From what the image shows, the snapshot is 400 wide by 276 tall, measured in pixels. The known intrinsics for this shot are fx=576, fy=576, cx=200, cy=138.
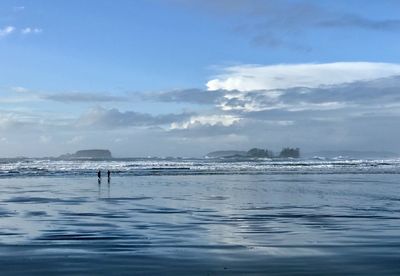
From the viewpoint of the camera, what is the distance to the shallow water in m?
12.8

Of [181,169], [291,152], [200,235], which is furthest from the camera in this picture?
[291,152]

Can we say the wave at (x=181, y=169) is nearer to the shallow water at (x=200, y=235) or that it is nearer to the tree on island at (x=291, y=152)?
the shallow water at (x=200, y=235)

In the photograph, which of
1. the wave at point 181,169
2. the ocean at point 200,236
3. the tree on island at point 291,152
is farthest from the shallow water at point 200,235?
the tree on island at point 291,152

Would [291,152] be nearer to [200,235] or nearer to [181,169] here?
[181,169]

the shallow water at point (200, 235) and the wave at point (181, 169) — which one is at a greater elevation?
the wave at point (181, 169)

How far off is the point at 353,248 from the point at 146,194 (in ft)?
69.8

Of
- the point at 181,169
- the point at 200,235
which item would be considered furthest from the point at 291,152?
the point at 200,235

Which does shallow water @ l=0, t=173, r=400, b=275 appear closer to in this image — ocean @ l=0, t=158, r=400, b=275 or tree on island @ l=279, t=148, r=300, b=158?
ocean @ l=0, t=158, r=400, b=275

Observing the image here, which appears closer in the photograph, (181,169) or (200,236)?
(200,236)

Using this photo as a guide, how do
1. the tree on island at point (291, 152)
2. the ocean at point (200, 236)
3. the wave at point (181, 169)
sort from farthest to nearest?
the tree on island at point (291, 152) < the wave at point (181, 169) < the ocean at point (200, 236)

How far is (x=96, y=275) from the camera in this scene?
38.7 feet

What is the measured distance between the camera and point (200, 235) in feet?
57.1

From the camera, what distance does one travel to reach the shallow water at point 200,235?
12.8 metres

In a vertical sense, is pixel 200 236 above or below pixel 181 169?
below
